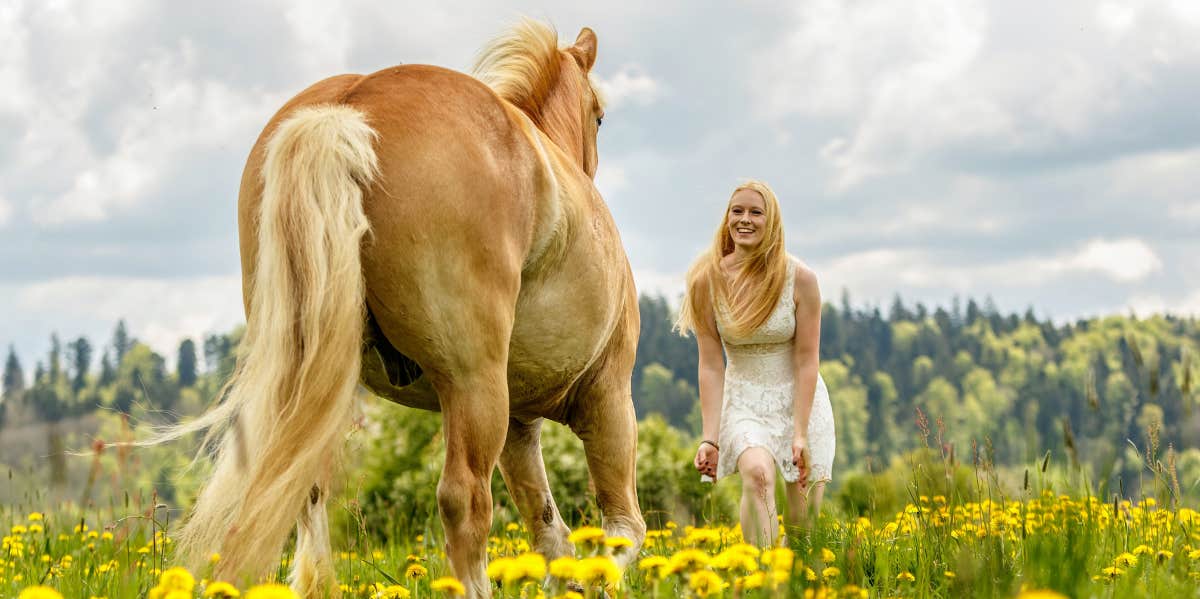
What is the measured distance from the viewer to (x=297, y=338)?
357cm

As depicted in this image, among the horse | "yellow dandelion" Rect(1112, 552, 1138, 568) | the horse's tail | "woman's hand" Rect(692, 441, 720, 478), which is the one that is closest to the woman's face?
"woman's hand" Rect(692, 441, 720, 478)

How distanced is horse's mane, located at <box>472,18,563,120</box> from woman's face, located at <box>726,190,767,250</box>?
1298 millimetres

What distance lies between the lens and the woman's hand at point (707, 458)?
6.18 m

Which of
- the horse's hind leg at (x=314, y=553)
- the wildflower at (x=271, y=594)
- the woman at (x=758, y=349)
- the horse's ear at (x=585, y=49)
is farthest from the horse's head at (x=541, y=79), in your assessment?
the wildflower at (x=271, y=594)

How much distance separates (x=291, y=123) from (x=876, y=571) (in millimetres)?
2715

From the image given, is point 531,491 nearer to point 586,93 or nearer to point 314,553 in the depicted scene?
point 314,553

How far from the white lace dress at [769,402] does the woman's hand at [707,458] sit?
68 mm

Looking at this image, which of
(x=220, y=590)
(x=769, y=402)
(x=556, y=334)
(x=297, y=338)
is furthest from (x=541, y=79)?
(x=220, y=590)

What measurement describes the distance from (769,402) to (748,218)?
3.59ft

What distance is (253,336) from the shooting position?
362 centimetres

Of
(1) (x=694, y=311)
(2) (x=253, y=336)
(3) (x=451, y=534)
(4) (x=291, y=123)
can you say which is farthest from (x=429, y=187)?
(1) (x=694, y=311)

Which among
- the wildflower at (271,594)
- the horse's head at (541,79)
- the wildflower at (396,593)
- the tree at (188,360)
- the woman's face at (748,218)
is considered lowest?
the wildflower at (396,593)

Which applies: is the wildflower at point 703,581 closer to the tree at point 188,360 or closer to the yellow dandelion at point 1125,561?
the yellow dandelion at point 1125,561

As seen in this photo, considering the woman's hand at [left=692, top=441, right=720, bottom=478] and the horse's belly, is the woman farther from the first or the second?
the horse's belly
